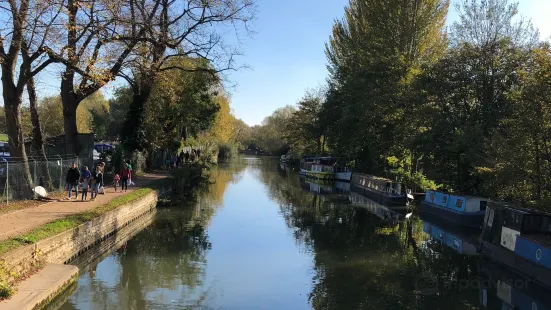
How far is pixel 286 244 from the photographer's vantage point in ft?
63.0

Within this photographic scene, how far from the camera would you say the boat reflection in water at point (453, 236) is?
19.5 m

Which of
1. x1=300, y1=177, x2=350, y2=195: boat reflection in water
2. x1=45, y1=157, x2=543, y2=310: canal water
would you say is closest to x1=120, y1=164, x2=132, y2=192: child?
x1=45, y1=157, x2=543, y2=310: canal water

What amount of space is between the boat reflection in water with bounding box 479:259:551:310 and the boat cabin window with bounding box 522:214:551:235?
5.28ft

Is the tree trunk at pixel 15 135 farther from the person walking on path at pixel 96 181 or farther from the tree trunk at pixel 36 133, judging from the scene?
the person walking on path at pixel 96 181

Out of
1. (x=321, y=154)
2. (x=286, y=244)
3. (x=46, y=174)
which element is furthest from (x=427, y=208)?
(x=321, y=154)

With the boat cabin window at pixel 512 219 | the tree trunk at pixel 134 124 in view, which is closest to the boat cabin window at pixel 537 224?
the boat cabin window at pixel 512 219

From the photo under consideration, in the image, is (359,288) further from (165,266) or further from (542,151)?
(542,151)

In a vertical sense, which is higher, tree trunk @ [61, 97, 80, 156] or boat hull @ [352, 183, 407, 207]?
tree trunk @ [61, 97, 80, 156]

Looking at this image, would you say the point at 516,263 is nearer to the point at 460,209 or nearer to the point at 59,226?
the point at 460,209

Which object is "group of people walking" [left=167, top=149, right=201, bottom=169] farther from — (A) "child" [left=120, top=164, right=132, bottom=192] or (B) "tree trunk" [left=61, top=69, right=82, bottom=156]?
(B) "tree trunk" [left=61, top=69, right=82, bottom=156]

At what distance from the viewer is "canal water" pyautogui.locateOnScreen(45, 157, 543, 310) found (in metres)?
12.0

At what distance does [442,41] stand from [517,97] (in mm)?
21564

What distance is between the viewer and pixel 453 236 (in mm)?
22031

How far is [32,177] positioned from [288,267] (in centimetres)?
1216
